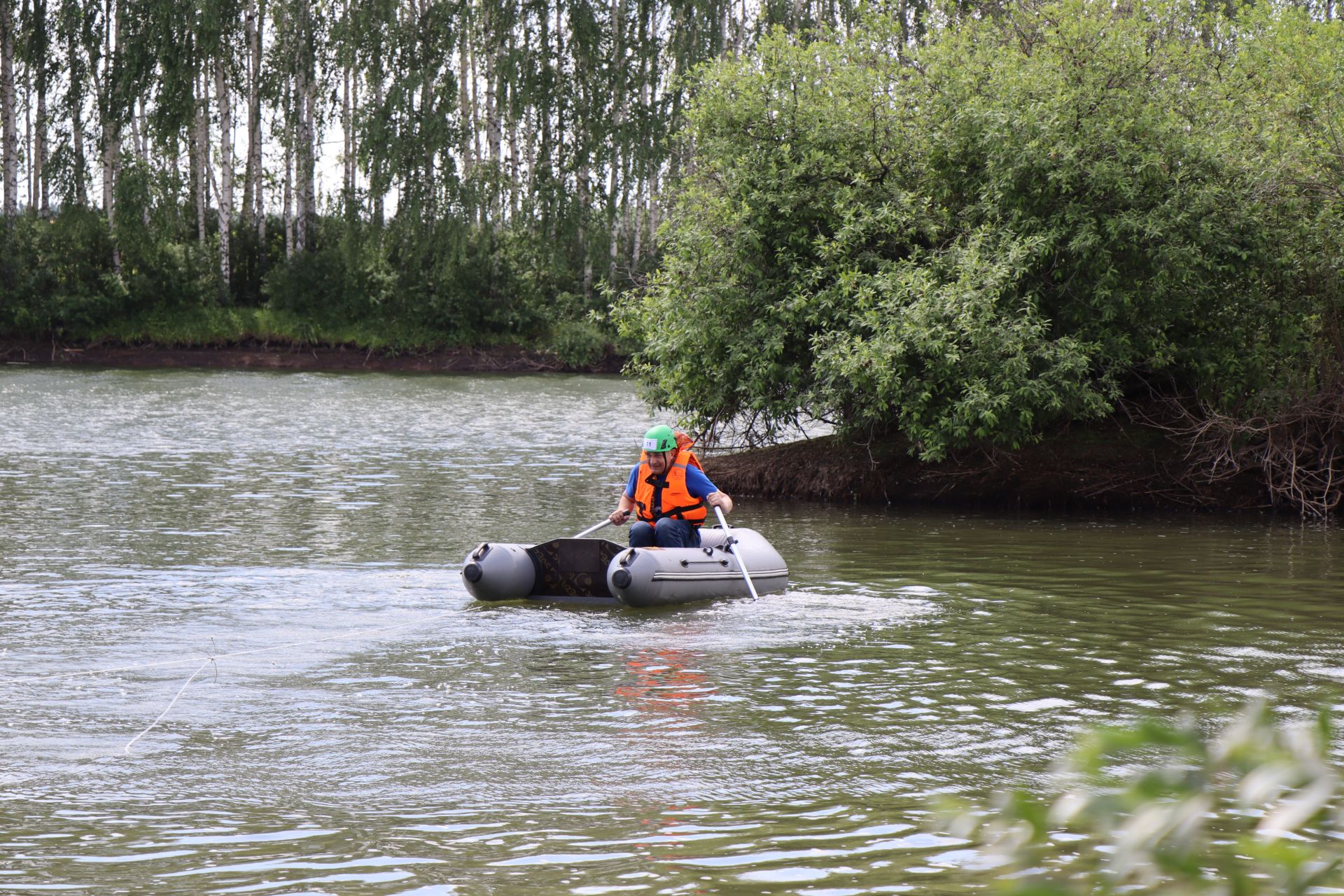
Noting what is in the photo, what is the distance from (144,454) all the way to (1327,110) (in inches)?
683

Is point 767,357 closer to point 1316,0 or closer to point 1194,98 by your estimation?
point 1194,98

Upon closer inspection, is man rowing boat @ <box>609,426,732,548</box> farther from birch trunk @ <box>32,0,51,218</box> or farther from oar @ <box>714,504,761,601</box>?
birch trunk @ <box>32,0,51,218</box>

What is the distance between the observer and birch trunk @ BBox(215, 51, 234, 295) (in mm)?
44531

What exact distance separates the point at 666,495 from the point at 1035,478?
7062 millimetres

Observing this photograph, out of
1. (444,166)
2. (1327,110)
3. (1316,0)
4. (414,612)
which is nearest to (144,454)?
(414,612)

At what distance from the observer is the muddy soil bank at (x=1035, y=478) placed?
18375mm

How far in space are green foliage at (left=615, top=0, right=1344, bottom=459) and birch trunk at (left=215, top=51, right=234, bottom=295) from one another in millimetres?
28190

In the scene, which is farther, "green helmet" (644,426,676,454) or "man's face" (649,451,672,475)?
"man's face" (649,451,672,475)

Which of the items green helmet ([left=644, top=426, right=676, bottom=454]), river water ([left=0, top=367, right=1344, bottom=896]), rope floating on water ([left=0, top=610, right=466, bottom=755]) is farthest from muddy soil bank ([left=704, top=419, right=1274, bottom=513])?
rope floating on water ([left=0, top=610, right=466, bottom=755])

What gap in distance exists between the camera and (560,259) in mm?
46906

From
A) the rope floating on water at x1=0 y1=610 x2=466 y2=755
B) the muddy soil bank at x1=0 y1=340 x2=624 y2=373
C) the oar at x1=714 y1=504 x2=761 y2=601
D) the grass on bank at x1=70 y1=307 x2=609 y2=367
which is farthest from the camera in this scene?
the grass on bank at x1=70 y1=307 x2=609 y2=367

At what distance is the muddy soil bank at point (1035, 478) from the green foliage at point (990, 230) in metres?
0.41

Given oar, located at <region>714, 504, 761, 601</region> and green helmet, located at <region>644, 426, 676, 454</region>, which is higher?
green helmet, located at <region>644, 426, 676, 454</region>

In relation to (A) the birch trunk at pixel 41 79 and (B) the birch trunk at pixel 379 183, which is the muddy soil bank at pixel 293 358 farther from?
(A) the birch trunk at pixel 41 79
